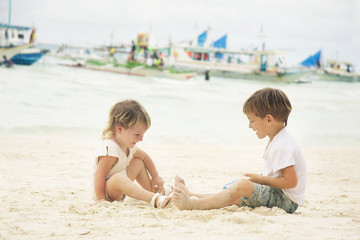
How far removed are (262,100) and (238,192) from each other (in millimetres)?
471

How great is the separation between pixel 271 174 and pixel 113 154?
2.74 ft

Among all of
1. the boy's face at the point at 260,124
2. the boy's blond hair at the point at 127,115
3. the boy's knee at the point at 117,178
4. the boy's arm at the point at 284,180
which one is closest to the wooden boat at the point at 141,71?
the boy's blond hair at the point at 127,115

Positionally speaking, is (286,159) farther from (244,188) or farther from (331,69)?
(331,69)

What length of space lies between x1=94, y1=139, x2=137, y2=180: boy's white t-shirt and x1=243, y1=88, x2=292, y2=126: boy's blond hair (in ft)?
2.41

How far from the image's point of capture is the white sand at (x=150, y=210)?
5.27 ft

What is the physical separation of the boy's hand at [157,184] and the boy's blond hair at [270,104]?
759 millimetres

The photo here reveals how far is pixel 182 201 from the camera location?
1.97m

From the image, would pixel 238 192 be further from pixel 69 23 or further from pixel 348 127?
pixel 69 23

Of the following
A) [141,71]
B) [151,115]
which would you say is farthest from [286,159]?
[141,71]

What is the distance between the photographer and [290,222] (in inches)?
70.2

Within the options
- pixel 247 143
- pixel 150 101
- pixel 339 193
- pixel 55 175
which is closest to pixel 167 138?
pixel 247 143

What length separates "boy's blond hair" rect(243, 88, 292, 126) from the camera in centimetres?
195

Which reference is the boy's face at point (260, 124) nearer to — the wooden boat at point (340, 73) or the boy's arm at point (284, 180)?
the boy's arm at point (284, 180)

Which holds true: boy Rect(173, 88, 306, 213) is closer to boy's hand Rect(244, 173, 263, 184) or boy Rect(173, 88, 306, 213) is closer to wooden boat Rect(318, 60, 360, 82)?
boy's hand Rect(244, 173, 263, 184)
